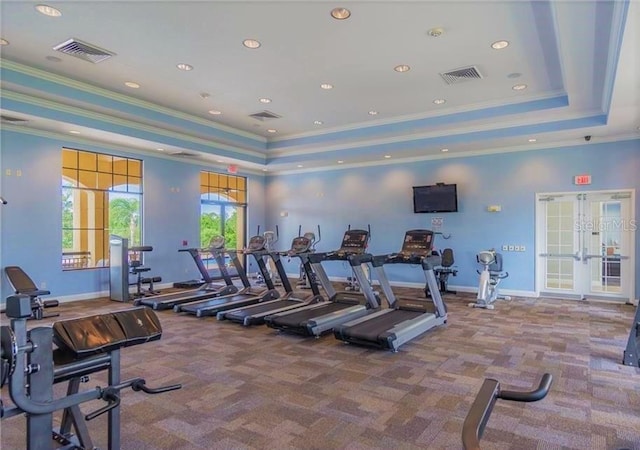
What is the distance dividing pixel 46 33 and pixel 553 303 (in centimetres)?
899

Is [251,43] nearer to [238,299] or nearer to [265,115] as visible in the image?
[265,115]

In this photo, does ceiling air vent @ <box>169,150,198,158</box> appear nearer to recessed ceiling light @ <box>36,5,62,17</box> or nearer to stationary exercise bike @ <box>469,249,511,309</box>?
recessed ceiling light @ <box>36,5,62,17</box>

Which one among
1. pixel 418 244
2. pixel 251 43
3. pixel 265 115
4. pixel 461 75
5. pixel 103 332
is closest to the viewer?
pixel 103 332

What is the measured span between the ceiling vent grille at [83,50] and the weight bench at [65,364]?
405 centimetres

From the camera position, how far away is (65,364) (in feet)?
6.91

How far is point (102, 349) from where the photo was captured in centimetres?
216

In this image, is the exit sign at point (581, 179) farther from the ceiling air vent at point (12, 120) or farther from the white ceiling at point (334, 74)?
the ceiling air vent at point (12, 120)

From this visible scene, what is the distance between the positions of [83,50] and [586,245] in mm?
9100

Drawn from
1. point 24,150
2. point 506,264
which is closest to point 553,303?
point 506,264

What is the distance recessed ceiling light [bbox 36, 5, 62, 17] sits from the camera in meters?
4.07

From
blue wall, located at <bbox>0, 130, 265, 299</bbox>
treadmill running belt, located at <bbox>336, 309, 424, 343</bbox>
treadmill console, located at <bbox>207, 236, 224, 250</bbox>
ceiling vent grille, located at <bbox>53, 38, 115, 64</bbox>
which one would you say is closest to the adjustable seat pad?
treadmill running belt, located at <bbox>336, 309, 424, 343</bbox>

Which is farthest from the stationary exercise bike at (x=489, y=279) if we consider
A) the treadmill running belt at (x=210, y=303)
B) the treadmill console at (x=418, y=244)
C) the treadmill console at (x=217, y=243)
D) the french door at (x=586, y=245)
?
the treadmill console at (x=217, y=243)

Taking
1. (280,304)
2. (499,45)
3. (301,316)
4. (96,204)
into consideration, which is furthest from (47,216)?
(499,45)

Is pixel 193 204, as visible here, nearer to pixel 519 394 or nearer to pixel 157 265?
pixel 157 265
